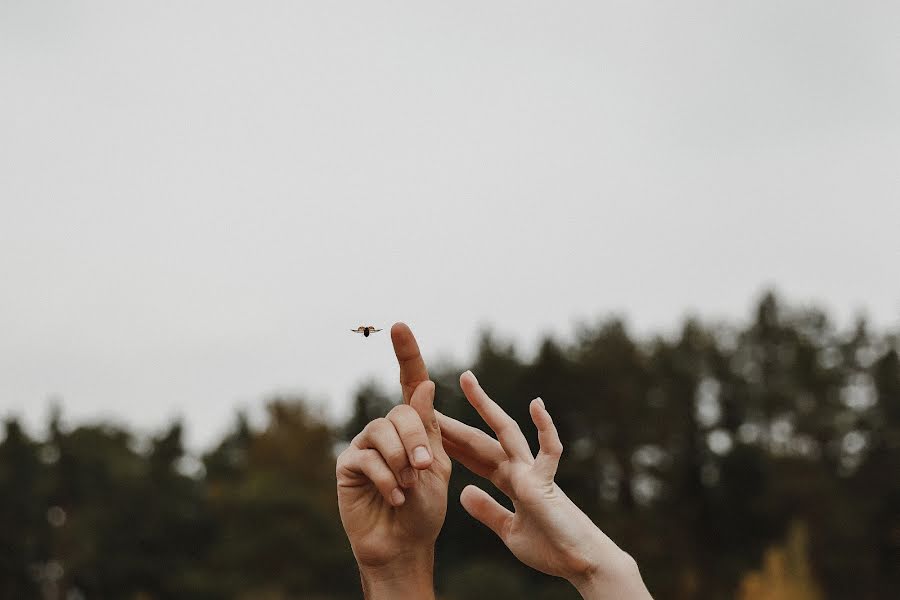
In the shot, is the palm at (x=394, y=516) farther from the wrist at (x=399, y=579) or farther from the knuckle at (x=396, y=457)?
the knuckle at (x=396, y=457)

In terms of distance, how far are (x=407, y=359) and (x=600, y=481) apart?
5095 centimetres

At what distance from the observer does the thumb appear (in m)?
3.34

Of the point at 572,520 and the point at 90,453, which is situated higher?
the point at 572,520

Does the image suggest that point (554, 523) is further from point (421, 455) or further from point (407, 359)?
point (407, 359)

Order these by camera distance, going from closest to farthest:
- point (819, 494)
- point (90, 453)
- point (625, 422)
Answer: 1. point (819, 494)
2. point (625, 422)
3. point (90, 453)

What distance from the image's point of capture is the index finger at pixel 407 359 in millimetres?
2949

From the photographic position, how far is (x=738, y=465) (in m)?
51.8

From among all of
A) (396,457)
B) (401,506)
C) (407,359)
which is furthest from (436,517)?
(407,359)

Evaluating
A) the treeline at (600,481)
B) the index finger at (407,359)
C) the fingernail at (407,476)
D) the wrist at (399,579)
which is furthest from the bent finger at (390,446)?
the treeline at (600,481)

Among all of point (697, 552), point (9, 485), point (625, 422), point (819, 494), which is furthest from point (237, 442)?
point (819, 494)

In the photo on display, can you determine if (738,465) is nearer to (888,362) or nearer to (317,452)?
(888,362)

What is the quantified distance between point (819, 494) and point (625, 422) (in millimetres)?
10756

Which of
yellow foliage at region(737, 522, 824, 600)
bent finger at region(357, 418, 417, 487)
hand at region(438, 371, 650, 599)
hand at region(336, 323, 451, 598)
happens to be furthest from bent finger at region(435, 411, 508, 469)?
yellow foliage at region(737, 522, 824, 600)

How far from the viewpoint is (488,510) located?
3355 millimetres
